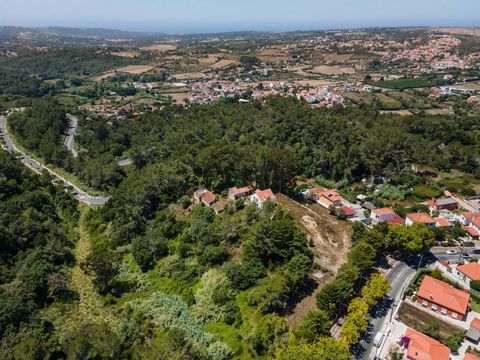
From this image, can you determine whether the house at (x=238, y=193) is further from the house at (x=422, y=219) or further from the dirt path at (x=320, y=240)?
the house at (x=422, y=219)

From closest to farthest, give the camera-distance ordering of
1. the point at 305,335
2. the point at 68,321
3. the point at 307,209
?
the point at 305,335 → the point at 68,321 → the point at 307,209

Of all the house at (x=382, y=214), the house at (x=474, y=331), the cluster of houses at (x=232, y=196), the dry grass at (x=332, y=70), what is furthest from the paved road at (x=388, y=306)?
the dry grass at (x=332, y=70)

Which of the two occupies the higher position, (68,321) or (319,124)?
(319,124)

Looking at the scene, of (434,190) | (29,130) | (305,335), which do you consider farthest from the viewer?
(29,130)

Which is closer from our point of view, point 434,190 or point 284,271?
point 284,271

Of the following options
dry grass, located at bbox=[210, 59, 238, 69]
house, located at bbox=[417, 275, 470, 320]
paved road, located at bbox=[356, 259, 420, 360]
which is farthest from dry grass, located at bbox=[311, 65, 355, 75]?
house, located at bbox=[417, 275, 470, 320]

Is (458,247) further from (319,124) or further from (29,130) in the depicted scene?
(29,130)

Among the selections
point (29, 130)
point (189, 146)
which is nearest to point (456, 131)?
Result: point (189, 146)

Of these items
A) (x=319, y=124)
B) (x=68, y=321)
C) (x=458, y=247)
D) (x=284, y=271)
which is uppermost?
(x=319, y=124)
